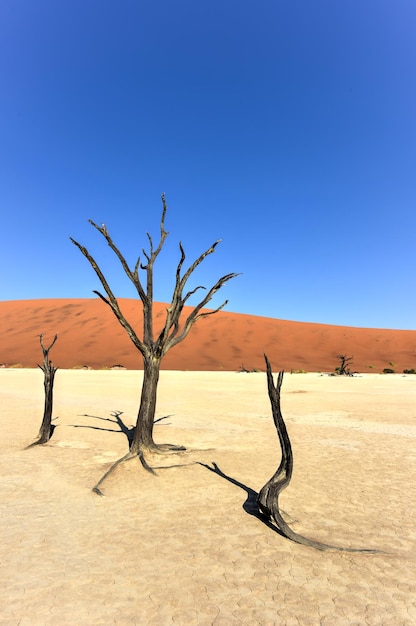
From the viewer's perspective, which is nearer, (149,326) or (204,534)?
(204,534)

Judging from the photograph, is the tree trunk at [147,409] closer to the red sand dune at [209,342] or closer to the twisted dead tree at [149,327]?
the twisted dead tree at [149,327]

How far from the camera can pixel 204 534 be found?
15.9ft

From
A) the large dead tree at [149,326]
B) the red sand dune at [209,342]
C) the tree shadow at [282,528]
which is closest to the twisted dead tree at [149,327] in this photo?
the large dead tree at [149,326]

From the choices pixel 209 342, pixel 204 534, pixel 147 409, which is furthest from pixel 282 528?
pixel 209 342

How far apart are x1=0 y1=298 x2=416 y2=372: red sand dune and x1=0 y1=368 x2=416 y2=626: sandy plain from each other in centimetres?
3532

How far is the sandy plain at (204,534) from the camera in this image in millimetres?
3350

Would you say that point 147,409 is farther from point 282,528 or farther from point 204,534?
point 282,528

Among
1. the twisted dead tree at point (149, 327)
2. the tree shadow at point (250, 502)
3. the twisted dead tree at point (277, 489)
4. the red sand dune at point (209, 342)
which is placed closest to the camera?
the twisted dead tree at point (277, 489)

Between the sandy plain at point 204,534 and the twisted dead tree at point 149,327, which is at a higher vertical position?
the twisted dead tree at point 149,327

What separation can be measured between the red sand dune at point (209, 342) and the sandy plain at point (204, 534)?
35.3 metres

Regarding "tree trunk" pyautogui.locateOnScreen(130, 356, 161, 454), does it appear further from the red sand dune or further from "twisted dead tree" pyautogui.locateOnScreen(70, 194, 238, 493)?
the red sand dune

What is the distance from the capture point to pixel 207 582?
3730mm

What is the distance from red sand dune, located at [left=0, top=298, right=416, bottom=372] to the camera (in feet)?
156

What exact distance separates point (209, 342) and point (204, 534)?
5232 cm
